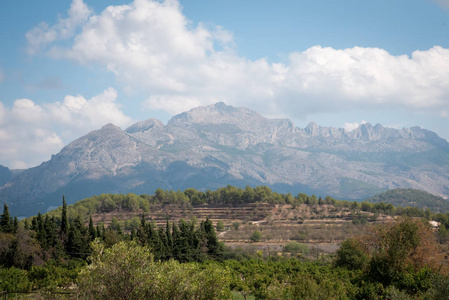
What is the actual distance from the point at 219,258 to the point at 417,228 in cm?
4297

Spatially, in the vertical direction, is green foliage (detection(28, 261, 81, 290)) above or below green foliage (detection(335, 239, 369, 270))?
above

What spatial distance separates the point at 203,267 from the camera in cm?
5406

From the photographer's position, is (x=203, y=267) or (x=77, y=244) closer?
(x=203, y=267)

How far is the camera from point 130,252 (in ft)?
64.5

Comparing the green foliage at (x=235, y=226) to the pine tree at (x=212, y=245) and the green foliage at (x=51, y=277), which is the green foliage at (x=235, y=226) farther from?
the green foliage at (x=51, y=277)

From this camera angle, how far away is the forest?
62.8 ft

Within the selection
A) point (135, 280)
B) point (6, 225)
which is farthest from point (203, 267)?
point (135, 280)

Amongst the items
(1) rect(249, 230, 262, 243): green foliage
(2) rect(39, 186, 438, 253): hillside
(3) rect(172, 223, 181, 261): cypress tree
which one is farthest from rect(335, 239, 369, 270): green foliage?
(1) rect(249, 230, 262, 243): green foliage

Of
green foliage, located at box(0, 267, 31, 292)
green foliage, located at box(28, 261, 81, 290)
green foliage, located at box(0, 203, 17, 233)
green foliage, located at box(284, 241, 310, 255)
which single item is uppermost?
green foliage, located at box(0, 203, 17, 233)

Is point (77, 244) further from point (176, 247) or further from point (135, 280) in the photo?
point (135, 280)

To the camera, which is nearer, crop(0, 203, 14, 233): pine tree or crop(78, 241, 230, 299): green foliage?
crop(78, 241, 230, 299): green foliage

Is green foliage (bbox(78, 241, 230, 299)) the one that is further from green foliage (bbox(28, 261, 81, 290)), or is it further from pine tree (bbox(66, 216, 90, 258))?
pine tree (bbox(66, 216, 90, 258))

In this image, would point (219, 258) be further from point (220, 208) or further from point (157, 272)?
point (220, 208)

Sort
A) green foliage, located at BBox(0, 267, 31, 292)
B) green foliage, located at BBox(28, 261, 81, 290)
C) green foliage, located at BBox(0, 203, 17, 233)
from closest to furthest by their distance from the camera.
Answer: green foliage, located at BBox(0, 267, 31, 292) < green foliage, located at BBox(28, 261, 81, 290) < green foliage, located at BBox(0, 203, 17, 233)
